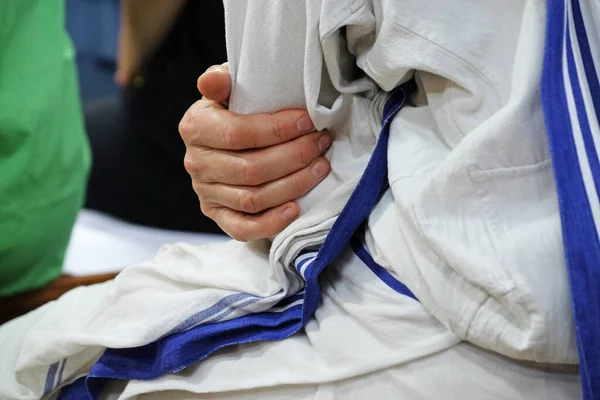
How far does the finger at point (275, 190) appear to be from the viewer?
1.72 ft

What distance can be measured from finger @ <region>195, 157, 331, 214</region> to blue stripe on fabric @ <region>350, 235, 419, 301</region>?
55 millimetres

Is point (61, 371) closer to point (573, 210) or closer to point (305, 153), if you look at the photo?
point (305, 153)

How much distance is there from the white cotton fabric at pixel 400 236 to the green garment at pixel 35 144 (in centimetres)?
30

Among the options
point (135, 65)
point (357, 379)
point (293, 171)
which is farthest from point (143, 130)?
point (357, 379)

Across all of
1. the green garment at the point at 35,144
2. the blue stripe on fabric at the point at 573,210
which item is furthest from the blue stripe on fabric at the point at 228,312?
the green garment at the point at 35,144

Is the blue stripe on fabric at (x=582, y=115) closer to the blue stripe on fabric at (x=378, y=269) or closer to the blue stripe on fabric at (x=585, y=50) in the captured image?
the blue stripe on fabric at (x=585, y=50)

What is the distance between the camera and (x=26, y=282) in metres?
0.85

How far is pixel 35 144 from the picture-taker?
83 cm

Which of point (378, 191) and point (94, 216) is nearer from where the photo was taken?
point (378, 191)

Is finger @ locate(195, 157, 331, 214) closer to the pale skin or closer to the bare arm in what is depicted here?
the pale skin

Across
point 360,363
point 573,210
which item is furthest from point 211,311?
point 573,210

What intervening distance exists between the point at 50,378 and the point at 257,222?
201 millimetres

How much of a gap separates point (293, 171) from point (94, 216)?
2.63ft

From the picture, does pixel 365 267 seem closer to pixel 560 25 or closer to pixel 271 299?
pixel 271 299
